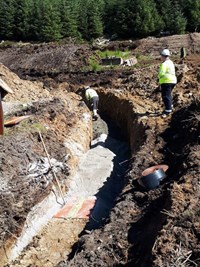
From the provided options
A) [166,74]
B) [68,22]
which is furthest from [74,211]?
[68,22]

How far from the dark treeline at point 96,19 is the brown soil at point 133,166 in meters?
16.7

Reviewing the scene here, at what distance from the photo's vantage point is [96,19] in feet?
141

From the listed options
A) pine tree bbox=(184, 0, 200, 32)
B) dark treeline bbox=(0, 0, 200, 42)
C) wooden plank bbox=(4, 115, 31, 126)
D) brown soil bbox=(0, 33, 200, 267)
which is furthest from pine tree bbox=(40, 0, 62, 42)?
wooden plank bbox=(4, 115, 31, 126)

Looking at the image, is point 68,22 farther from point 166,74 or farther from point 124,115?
point 166,74

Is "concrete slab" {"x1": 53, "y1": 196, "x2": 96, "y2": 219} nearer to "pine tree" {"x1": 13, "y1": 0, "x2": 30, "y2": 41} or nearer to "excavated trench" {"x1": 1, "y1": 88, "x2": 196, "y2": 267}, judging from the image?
"excavated trench" {"x1": 1, "y1": 88, "x2": 196, "y2": 267}

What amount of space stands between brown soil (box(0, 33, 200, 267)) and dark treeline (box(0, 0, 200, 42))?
1670 centimetres

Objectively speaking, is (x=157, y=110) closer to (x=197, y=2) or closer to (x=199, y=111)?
(x=199, y=111)

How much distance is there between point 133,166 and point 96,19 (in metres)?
32.8

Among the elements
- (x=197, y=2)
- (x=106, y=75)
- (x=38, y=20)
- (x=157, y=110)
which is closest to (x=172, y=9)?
(x=197, y=2)

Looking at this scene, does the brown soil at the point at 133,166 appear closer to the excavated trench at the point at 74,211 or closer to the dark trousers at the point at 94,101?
the excavated trench at the point at 74,211

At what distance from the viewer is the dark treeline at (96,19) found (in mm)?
39938

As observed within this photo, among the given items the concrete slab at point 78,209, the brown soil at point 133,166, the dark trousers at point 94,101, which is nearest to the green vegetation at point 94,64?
the brown soil at point 133,166

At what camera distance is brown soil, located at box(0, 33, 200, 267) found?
300 inches

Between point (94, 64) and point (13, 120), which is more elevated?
point (13, 120)
